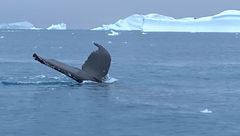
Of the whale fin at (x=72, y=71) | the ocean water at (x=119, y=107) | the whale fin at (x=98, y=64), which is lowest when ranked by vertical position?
the ocean water at (x=119, y=107)

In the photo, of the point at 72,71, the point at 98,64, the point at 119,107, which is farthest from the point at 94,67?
the point at 119,107

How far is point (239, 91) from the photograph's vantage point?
3641 cm

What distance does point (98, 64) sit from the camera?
37156mm

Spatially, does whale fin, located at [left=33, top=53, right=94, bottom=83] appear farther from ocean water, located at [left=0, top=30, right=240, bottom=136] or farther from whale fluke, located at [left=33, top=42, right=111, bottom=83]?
ocean water, located at [left=0, top=30, right=240, bottom=136]

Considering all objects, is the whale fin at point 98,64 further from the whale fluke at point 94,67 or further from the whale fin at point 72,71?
the whale fin at point 72,71

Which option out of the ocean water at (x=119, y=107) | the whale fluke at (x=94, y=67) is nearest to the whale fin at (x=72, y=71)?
the whale fluke at (x=94, y=67)

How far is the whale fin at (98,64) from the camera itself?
37094 millimetres

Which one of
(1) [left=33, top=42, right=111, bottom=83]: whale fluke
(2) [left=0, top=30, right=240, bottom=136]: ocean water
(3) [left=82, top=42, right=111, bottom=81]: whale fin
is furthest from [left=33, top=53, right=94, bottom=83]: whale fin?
(2) [left=0, top=30, right=240, bottom=136]: ocean water

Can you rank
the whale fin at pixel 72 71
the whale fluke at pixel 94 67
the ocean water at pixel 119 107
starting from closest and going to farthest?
the ocean water at pixel 119 107 → the whale fin at pixel 72 71 → the whale fluke at pixel 94 67

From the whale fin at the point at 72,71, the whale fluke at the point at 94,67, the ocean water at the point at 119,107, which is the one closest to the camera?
the ocean water at the point at 119,107

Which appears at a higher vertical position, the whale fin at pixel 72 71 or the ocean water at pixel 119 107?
the whale fin at pixel 72 71

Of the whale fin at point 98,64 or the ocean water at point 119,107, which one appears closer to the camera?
the ocean water at point 119,107

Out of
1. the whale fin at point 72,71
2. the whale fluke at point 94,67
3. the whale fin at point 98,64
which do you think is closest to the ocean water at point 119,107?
the whale fin at point 72,71

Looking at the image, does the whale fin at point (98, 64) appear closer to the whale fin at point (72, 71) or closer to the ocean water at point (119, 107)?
the whale fin at point (72, 71)
